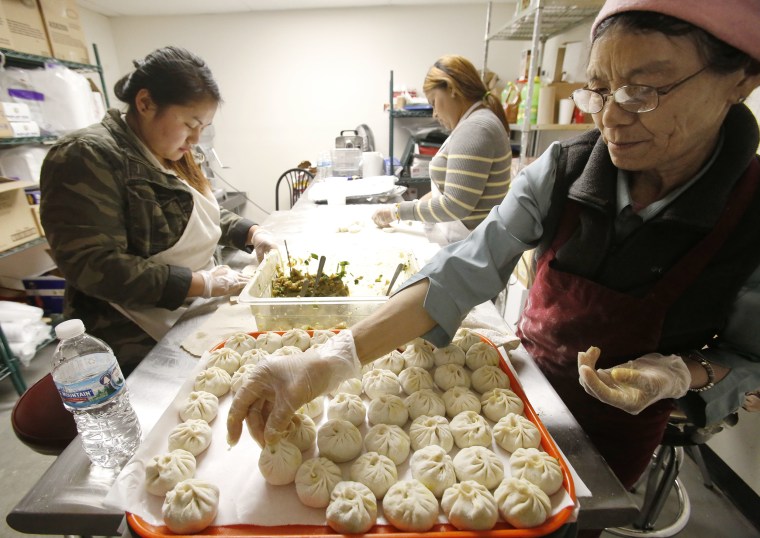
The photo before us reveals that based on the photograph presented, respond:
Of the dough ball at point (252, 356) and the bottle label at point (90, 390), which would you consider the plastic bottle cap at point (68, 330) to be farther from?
the dough ball at point (252, 356)

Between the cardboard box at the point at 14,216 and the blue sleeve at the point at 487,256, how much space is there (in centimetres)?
275

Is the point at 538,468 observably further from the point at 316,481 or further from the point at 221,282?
the point at 221,282

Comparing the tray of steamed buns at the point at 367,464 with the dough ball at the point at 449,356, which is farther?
the dough ball at the point at 449,356

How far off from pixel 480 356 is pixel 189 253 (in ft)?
3.84

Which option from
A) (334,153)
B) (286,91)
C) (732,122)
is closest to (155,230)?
(732,122)

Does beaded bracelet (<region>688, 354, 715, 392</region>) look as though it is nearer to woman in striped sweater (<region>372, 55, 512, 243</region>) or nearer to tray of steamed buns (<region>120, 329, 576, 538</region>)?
tray of steamed buns (<region>120, 329, 576, 538</region>)

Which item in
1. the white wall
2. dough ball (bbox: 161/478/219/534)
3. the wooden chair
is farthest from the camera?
the wooden chair

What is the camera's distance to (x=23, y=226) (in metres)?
2.59

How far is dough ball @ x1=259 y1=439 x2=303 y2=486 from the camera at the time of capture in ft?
2.53

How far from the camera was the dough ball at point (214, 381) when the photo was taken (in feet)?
3.26

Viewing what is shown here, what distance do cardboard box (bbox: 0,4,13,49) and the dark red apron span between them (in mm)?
3259

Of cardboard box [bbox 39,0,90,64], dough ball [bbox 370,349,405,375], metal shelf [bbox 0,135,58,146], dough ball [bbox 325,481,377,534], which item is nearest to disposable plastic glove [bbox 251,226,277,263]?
dough ball [bbox 370,349,405,375]

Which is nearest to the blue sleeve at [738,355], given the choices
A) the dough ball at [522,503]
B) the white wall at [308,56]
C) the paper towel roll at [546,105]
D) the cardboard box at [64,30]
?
the dough ball at [522,503]

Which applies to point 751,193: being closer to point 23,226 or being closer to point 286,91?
point 23,226
